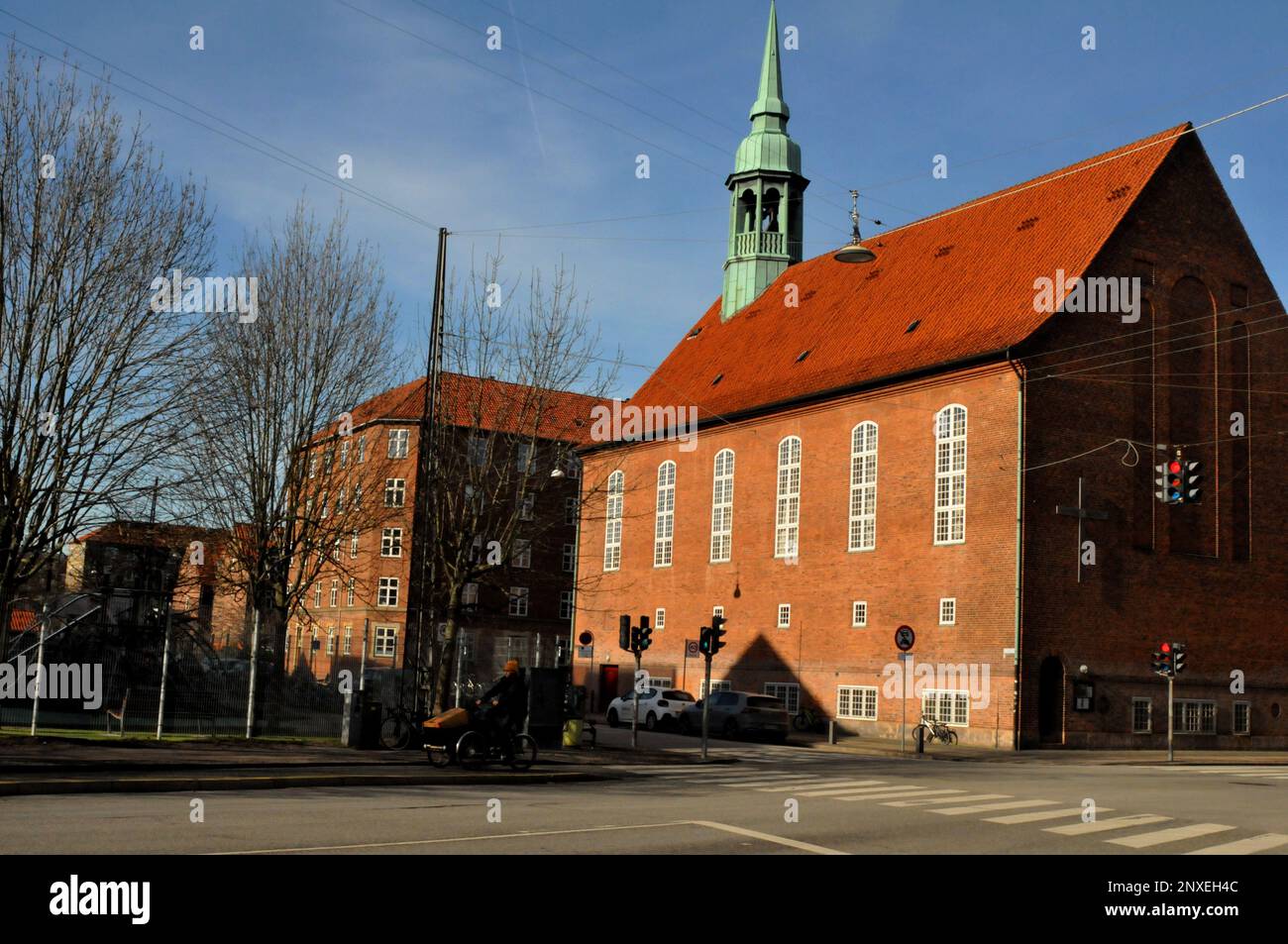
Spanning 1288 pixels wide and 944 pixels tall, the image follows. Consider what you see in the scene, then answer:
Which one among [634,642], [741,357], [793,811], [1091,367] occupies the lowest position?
[793,811]

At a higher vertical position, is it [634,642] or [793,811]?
[634,642]

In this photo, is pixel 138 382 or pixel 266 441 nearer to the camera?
pixel 138 382

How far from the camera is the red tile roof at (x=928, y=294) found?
38.0 metres

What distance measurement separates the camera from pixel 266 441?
2983 centimetres

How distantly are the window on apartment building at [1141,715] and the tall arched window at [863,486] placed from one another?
30.1 ft

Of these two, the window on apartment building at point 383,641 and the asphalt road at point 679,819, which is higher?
the window on apartment building at point 383,641

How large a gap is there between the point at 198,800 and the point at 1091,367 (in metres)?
30.6

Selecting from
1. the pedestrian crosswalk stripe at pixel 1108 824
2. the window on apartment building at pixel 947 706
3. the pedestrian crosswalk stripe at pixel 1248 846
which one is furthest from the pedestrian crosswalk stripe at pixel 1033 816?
the window on apartment building at pixel 947 706

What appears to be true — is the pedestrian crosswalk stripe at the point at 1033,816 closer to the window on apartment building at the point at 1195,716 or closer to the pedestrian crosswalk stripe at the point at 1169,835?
the pedestrian crosswalk stripe at the point at 1169,835

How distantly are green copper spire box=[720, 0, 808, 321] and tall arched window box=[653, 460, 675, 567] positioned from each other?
938 centimetres

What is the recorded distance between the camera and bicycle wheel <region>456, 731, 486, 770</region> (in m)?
19.3
